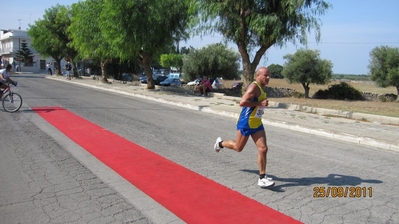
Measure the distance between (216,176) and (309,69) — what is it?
29.0 metres

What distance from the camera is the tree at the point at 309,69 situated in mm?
32062

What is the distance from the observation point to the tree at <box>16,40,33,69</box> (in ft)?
218

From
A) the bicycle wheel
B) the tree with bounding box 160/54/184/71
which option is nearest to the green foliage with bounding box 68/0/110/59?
the bicycle wheel

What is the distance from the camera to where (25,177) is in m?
5.51

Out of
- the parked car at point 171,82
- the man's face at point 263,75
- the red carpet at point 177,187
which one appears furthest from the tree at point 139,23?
the man's face at point 263,75

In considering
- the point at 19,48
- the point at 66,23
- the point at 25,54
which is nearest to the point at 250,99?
the point at 66,23

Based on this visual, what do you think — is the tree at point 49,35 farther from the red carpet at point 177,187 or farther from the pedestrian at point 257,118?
the pedestrian at point 257,118

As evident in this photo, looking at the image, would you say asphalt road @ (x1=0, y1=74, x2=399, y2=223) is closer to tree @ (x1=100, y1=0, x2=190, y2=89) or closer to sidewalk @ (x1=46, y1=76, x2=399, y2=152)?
sidewalk @ (x1=46, y1=76, x2=399, y2=152)

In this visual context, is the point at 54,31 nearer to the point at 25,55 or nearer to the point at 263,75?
the point at 25,55

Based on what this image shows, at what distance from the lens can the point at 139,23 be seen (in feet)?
71.6

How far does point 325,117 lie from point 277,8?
5.95 m

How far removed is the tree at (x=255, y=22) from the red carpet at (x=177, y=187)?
998 centimetres

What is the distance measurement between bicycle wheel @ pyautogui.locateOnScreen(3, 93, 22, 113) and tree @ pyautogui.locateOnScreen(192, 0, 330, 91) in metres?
9.56
